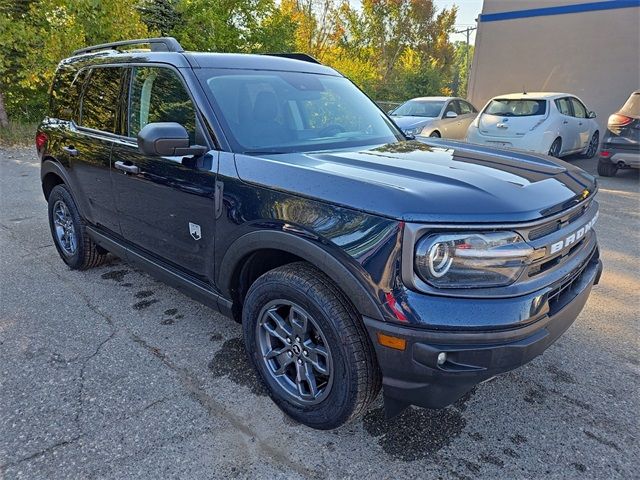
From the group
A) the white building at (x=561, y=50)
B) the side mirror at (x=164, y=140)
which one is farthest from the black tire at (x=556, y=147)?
the side mirror at (x=164, y=140)

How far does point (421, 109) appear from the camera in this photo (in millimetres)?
12336

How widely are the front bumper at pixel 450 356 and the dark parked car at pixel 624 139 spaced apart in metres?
8.13

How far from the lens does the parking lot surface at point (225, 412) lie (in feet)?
6.91

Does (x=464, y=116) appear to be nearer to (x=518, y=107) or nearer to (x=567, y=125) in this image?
(x=518, y=107)

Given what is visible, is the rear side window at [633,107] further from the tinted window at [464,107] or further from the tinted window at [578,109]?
the tinted window at [464,107]

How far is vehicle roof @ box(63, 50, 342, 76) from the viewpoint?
2820mm

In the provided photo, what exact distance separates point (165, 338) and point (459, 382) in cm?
210

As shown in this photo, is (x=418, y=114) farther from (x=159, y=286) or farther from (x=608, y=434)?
(x=608, y=434)

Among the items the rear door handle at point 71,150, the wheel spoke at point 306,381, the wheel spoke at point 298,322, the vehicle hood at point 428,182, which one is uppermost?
the vehicle hood at point 428,182

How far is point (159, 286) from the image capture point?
13.2 ft

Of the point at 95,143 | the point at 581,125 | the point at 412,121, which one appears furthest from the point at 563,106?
the point at 95,143

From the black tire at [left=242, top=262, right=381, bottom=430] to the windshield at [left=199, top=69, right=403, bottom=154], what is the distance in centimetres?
79

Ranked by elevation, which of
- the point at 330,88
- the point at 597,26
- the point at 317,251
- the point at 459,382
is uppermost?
the point at 597,26

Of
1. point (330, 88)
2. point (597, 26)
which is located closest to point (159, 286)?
point (330, 88)
